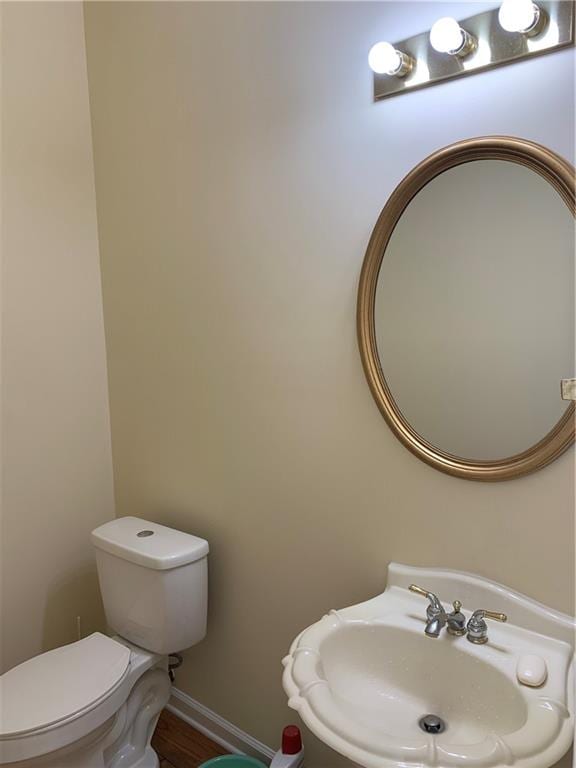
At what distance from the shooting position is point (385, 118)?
4.68ft

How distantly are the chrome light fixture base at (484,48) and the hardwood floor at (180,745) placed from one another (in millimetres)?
2058

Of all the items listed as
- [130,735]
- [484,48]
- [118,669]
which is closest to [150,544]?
[118,669]

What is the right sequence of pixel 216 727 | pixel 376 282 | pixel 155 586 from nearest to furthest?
pixel 376 282 → pixel 155 586 → pixel 216 727

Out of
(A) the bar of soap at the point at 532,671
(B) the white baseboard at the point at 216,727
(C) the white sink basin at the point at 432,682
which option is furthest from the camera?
(B) the white baseboard at the point at 216,727

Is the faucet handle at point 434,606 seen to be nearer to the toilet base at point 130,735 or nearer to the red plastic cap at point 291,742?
the red plastic cap at point 291,742

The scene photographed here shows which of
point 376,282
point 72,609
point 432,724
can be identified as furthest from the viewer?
point 72,609

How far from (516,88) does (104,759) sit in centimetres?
211

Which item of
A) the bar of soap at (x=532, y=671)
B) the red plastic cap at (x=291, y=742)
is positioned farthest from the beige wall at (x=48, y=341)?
the bar of soap at (x=532, y=671)

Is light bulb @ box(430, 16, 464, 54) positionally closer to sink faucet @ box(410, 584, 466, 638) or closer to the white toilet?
sink faucet @ box(410, 584, 466, 638)

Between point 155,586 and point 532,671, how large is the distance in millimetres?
1097

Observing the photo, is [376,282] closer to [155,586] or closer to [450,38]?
[450,38]

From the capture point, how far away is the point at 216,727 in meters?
2.05

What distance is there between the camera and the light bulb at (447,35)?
1.23 meters

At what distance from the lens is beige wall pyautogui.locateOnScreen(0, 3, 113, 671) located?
6.57 ft
